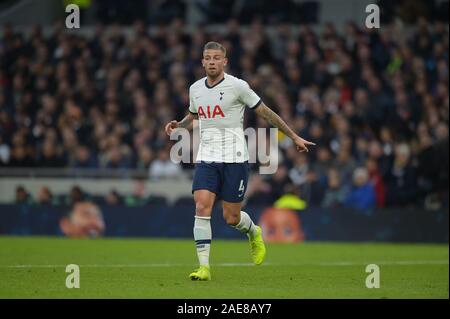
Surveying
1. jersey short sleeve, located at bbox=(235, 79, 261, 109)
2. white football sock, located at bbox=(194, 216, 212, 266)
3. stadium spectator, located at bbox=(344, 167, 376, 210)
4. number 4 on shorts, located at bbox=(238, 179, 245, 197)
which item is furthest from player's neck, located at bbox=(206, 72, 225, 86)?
stadium spectator, located at bbox=(344, 167, 376, 210)

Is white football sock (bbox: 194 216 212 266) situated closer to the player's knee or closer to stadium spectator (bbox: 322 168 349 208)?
the player's knee

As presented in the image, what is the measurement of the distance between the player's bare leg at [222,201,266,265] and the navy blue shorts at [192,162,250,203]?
0.33ft

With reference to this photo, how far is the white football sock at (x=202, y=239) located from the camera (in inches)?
464

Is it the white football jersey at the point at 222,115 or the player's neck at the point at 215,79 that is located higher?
the player's neck at the point at 215,79

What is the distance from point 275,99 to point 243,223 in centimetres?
1072

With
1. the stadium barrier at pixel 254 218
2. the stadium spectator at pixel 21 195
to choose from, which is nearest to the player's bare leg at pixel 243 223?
the stadium barrier at pixel 254 218

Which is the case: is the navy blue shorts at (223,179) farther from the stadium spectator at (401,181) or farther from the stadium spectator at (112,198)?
the stadium spectator at (112,198)

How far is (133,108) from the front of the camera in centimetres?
2495

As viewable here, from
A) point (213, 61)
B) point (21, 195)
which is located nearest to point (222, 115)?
point (213, 61)

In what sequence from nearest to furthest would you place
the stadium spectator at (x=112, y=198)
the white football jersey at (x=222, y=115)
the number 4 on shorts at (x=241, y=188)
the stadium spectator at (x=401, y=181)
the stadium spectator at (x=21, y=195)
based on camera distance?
the white football jersey at (x=222, y=115), the number 4 on shorts at (x=241, y=188), the stadium spectator at (x=401, y=181), the stadium spectator at (x=112, y=198), the stadium spectator at (x=21, y=195)

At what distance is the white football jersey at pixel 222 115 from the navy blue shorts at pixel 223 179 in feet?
0.25

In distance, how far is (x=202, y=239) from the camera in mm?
11812
